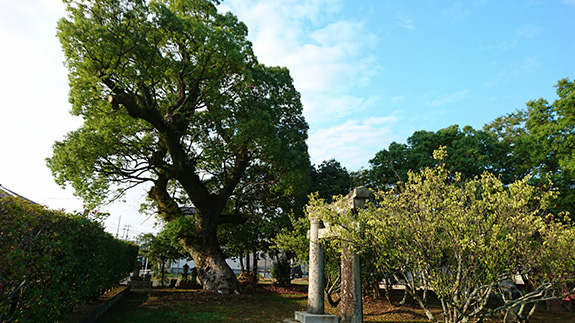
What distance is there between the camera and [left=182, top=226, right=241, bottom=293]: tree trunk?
14.0m

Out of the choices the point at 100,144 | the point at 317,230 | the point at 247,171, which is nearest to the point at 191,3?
the point at 100,144

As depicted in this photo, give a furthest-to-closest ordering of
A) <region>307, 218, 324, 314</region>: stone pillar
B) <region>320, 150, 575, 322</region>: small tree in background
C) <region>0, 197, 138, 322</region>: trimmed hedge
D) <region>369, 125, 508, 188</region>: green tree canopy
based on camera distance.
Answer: <region>369, 125, 508, 188</region>: green tree canopy → <region>307, 218, 324, 314</region>: stone pillar → <region>320, 150, 575, 322</region>: small tree in background → <region>0, 197, 138, 322</region>: trimmed hedge

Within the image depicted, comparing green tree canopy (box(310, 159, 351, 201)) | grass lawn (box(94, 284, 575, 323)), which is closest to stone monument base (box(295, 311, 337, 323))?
grass lawn (box(94, 284, 575, 323))

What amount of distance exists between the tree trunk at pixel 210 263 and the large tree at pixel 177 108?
44 mm

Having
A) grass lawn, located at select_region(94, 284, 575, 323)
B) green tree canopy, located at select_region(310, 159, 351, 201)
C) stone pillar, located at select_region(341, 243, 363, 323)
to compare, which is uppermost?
green tree canopy, located at select_region(310, 159, 351, 201)

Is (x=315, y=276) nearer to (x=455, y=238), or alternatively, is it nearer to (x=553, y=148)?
(x=455, y=238)

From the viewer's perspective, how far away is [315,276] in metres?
8.77

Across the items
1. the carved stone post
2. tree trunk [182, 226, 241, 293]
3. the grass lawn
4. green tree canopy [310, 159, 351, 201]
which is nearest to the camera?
the carved stone post

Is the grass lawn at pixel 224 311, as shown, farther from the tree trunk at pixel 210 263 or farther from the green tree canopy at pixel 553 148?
the green tree canopy at pixel 553 148

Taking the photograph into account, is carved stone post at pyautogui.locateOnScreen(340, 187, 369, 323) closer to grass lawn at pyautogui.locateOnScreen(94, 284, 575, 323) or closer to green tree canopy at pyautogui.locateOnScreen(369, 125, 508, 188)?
grass lawn at pyautogui.locateOnScreen(94, 284, 575, 323)

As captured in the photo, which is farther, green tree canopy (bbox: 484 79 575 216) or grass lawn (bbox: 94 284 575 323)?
green tree canopy (bbox: 484 79 575 216)

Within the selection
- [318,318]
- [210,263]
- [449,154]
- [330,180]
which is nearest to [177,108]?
[210,263]

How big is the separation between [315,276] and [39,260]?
6360 mm

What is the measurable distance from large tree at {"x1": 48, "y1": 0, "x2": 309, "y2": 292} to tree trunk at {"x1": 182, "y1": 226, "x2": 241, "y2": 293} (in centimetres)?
4
